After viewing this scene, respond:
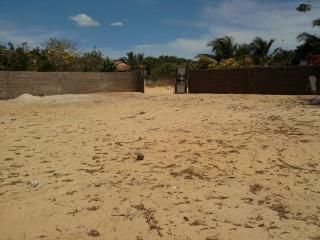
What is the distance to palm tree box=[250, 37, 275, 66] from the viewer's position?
32.5 m

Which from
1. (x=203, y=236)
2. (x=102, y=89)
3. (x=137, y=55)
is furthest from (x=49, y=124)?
(x=137, y=55)

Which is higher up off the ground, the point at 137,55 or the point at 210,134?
the point at 137,55

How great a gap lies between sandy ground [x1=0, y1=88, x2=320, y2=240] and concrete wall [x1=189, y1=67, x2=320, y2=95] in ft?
25.4

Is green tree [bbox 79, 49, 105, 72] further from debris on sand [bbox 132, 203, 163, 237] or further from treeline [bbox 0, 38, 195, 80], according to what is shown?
debris on sand [bbox 132, 203, 163, 237]

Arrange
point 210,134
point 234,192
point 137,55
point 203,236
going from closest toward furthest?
point 203,236
point 234,192
point 210,134
point 137,55

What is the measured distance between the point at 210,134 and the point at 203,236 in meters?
4.02

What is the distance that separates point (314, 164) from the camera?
620cm

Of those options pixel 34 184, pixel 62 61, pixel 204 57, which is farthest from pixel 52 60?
pixel 34 184

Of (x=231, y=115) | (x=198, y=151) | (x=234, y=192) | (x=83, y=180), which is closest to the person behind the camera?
(x=234, y=192)

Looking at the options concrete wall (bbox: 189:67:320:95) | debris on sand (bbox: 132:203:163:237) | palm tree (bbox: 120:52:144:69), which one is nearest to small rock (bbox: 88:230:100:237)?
debris on sand (bbox: 132:203:163:237)

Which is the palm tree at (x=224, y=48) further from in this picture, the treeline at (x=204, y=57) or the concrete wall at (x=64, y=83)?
the concrete wall at (x=64, y=83)

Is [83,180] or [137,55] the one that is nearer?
[83,180]

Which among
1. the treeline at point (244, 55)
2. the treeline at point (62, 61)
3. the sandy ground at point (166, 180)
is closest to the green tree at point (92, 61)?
the treeline at point (62, 61)

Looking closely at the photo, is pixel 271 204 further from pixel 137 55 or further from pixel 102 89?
pixel 137 55
